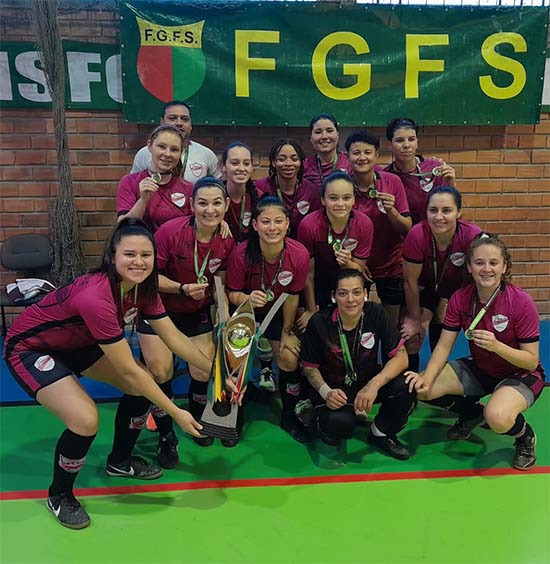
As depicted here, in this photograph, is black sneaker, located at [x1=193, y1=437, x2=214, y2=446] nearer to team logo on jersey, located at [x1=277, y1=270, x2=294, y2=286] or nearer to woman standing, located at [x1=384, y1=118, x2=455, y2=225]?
team logo on jersey, located at [x1=277, y1=270, x2=294, y2=286]

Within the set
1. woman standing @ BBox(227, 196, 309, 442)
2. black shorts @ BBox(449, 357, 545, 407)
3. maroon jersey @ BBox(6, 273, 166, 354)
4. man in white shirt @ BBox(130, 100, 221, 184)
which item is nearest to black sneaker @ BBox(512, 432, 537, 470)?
black shorts @ BBox(449, 357, 545, 407)

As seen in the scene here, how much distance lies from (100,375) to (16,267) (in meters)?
2.27

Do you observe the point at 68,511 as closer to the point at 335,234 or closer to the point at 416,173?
the point at 335,234

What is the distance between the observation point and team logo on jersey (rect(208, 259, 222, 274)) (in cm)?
329

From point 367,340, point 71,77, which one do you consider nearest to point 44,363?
point 367,340

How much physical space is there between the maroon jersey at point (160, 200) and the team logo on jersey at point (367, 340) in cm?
129

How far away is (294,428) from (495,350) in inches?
47.4

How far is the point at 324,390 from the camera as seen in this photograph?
3.05 m

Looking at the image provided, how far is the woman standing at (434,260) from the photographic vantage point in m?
3.29

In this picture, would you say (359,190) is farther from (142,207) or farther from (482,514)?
(482,514)

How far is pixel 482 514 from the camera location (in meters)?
2.61

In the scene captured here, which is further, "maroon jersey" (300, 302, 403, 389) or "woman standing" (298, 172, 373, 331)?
"woman standing" (298, 172, 373, 331)

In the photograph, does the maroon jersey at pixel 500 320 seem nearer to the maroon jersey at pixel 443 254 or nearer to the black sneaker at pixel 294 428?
the maroon jersey at pixel 443 254

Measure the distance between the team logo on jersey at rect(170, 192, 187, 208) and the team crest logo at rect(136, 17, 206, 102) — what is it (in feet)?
5.39
